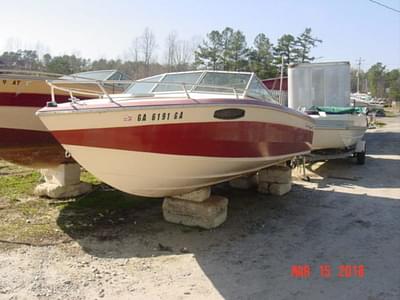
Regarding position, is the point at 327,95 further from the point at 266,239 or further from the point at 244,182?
the point at 266,239

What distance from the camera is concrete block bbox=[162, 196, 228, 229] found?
4.98 meters

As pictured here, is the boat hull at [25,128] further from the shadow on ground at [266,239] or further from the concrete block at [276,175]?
the concrete block at [276,175]

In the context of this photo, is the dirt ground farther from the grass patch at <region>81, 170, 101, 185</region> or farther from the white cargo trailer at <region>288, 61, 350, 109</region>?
the white cargo trailer at <region>288, 61, 350, 109</region>

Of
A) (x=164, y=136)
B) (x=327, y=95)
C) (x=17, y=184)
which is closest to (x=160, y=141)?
(x=164, y=136)

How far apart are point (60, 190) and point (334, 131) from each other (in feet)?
19.0

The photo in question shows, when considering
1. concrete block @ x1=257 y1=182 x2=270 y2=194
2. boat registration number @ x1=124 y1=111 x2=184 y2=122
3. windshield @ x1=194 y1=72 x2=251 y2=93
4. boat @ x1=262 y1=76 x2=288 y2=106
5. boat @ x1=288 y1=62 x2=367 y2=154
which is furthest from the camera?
boat @ x1=288 y1=62 x2=367 y2=154

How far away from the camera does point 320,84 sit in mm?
11094

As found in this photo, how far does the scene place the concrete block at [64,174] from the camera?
627 cm

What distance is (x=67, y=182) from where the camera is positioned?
6320 millimetres

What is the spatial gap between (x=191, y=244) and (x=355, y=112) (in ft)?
21.7

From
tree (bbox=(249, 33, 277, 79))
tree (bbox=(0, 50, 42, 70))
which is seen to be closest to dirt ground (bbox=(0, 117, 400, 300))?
tree (bbox=(0, 50, 42, 70))

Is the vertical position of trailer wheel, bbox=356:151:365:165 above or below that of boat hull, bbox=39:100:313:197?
below

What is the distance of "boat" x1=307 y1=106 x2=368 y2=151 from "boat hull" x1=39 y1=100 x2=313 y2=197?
412cm

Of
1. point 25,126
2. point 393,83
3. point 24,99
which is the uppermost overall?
point 393,83
